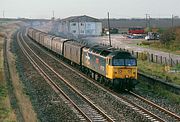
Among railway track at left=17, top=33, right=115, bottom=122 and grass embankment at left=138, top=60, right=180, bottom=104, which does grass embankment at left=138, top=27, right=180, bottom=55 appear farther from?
railway track at left=17, top=33, right=115, bottom=122

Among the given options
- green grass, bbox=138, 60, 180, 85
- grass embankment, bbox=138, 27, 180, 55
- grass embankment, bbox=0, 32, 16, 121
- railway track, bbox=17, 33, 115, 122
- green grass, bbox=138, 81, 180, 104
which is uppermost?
grass embankment, bbox=138, 27, 180, 55

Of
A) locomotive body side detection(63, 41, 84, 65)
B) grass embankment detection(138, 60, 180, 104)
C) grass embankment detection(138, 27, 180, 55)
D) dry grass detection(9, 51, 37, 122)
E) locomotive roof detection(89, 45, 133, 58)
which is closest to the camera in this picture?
dry grass detection(9, 51, 37, 122)

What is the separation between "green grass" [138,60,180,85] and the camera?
109ft

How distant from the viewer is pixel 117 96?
26203mm

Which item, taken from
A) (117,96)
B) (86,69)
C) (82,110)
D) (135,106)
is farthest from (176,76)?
(82,110)

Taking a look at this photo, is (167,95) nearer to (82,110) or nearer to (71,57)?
(82,110)

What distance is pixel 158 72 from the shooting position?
38.0m

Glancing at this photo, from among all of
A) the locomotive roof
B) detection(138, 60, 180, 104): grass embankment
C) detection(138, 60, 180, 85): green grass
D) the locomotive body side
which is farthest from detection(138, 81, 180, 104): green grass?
the locomotive body side

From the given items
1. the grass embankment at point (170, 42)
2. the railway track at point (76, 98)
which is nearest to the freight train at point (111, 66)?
the railway track at point (76, 98)

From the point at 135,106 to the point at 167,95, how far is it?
187 inches

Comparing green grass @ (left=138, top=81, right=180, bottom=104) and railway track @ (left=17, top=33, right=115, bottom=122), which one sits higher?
railway track @ (left=17, top=33, right=115, bottom=122)

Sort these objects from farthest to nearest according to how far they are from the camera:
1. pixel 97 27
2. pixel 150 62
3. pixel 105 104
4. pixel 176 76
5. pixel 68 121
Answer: pixel 97 27
pixel 150 62
pixel 176 76
pixel 105 104
pixel 68 121

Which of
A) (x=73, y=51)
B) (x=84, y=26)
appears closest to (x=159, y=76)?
(x=73, y=51)

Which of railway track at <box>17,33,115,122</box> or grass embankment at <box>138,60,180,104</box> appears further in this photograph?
grass embankment at <box>138,60,180,104</box>
